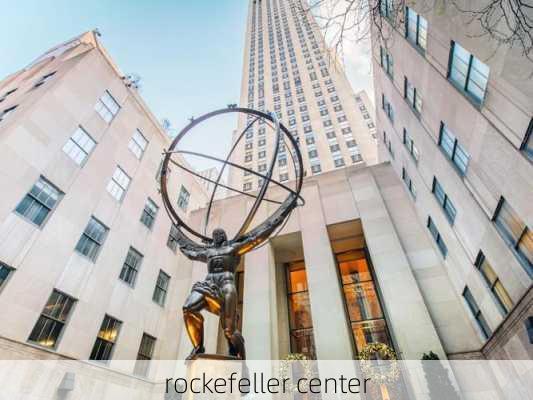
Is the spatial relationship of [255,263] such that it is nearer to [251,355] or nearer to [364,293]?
[251,355]

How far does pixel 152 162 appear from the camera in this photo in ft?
60.6

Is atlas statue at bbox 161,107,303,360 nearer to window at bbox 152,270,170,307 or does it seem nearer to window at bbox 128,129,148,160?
window at bbox 152,270,170,307

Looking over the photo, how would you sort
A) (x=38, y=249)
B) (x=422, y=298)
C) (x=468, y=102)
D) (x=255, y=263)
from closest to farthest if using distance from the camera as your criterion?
(x=468, y=102)
(x=38, y=249)
(x=422, y=298)
(x=255, y=263)

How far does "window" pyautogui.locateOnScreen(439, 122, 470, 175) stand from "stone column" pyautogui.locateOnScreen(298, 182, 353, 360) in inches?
277

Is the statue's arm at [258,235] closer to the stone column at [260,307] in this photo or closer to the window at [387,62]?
the stone column at [260,307]

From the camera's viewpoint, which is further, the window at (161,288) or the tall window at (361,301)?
the window at (161,288)

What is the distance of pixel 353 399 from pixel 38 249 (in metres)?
12.7

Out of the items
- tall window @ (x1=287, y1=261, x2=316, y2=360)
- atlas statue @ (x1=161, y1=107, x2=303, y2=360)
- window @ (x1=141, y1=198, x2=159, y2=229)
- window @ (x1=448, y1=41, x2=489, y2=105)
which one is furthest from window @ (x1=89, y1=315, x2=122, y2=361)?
window @ (x1=448, y1=41, x2=489, y2=105)

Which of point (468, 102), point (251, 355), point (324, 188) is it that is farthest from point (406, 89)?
point (251, 355)

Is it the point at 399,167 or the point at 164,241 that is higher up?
the point at 399,167

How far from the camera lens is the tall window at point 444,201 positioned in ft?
35.6

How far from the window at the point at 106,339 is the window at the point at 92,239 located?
116 inches

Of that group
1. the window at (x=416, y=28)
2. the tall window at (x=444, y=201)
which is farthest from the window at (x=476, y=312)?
the window at (x=416, y=28)

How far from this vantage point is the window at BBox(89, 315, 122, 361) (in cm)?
1209
